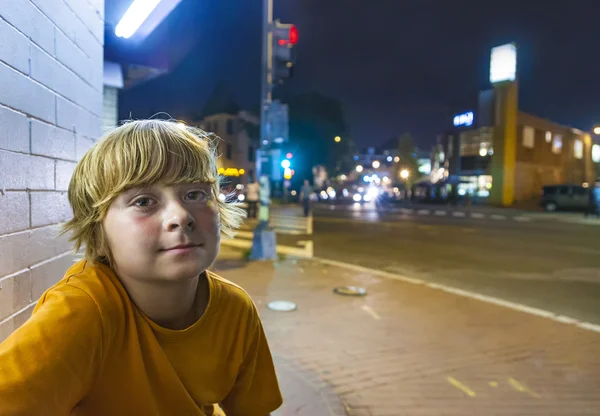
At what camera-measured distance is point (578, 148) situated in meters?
45.5

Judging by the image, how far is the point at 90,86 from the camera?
124 inches

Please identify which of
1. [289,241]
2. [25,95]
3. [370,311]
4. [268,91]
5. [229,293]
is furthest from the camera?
[289,241]

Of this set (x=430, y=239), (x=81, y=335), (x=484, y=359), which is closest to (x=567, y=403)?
(x=484, y=359)

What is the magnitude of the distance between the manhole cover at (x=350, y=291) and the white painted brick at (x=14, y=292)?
4.81 meters

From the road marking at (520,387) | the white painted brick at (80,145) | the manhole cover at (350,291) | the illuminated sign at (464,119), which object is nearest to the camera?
the white painted brick at (80,145)

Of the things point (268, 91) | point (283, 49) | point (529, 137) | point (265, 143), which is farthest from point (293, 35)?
point (529, 137)

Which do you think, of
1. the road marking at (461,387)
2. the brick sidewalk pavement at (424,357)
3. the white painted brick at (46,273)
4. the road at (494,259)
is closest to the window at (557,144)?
the road at (494,259)

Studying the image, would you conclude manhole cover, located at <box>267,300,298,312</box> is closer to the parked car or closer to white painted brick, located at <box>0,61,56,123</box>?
white painted brick, located at <box>0,61,56,123</box>

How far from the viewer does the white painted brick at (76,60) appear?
2521mm

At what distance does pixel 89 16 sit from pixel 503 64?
40.7 metres

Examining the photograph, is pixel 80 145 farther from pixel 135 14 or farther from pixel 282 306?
A: pixel 282 306

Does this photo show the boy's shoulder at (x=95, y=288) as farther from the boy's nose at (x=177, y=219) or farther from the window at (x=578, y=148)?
the window at (x=578, y=148)

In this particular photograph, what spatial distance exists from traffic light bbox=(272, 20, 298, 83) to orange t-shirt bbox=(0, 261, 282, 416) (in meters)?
7.95

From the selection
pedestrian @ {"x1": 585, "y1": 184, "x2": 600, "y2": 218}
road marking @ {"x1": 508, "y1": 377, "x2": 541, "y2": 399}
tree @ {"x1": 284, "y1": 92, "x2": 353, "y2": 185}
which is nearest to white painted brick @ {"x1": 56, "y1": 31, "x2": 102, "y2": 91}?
road marking @ {"x1": 508, "y1": 377, "x2": 541, "y2": 399}
